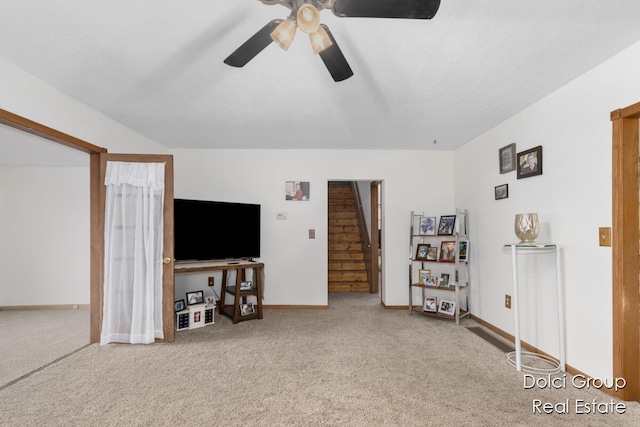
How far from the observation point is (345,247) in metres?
6.34

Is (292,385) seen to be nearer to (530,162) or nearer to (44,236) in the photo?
(530,162)

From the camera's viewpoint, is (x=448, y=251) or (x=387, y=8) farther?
(x=448, y=251)

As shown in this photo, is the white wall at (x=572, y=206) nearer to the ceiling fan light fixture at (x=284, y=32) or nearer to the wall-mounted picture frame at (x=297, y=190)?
the ceiling fan light fixture at (x=284, y=32)

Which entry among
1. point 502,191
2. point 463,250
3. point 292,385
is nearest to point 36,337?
point 292,385

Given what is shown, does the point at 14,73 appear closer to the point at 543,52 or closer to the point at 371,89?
the point at 371,89

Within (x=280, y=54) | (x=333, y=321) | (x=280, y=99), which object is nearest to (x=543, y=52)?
(x=280, y=54)

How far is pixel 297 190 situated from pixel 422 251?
1865 millimetres

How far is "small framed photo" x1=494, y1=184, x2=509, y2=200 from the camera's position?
11.4 feet

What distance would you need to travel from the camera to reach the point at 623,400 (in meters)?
2.19

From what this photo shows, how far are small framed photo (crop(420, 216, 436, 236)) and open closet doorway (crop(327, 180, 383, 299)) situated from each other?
1.00 m

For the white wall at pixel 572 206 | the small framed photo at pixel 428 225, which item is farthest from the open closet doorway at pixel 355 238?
the white wall at pixel 572 206

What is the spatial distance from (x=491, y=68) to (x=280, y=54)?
4.75ft

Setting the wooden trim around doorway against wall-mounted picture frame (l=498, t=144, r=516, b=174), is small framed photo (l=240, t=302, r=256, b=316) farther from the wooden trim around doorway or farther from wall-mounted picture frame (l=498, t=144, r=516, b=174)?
the wooden trim around doorway

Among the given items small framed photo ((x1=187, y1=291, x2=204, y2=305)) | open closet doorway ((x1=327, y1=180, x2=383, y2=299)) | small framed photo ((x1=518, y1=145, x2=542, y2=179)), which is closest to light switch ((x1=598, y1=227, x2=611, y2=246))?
small framed photo ((x1=518, y1=145, x2=542, y2=179))
